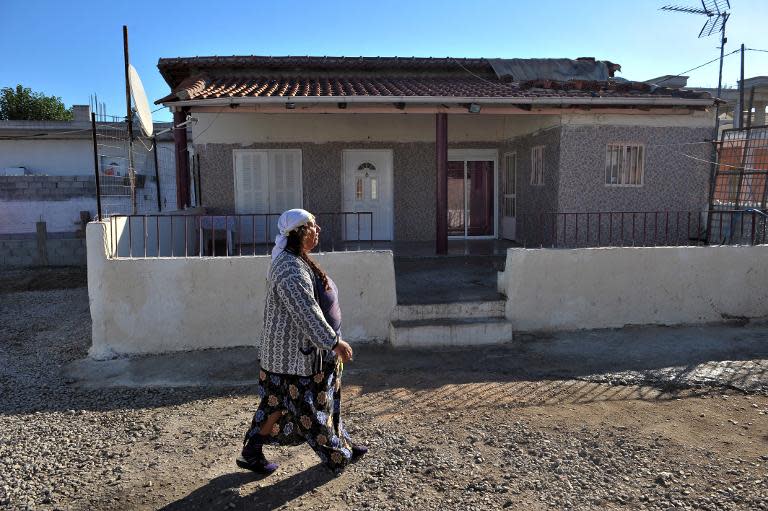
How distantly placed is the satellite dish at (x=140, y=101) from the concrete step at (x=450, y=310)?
3.91 metres

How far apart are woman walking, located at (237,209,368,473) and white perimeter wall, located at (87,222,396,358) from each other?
2.68 metres

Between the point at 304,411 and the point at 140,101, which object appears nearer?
the point at 304,411

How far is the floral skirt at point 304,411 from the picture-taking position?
3.26m

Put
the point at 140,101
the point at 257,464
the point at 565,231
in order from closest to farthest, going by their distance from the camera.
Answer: the point at 257,464 → the point at 140,101 → the point at 565,231

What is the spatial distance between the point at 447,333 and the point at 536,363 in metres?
0.96

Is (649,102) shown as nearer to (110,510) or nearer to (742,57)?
(110,510)

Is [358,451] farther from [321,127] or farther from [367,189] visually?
[321,127]

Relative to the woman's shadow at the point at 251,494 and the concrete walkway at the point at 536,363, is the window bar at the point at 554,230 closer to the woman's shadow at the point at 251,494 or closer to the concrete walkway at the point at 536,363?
the concrete walkway at the point at 536,363

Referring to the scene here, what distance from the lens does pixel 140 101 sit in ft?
23.9

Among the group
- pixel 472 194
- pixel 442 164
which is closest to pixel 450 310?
pixel 442 164

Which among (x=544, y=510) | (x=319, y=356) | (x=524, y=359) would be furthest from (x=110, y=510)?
(x=524, y=359)

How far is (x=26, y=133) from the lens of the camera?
Answer: 16.4m

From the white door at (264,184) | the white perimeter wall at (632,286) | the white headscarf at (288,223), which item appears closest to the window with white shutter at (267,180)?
the white door at (264,184)

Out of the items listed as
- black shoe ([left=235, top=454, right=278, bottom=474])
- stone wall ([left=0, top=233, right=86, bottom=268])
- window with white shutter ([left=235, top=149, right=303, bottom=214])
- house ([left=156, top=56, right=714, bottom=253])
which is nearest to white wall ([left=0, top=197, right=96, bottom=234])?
stone wall ([left=0, top=233, right=86, bottom=268])
